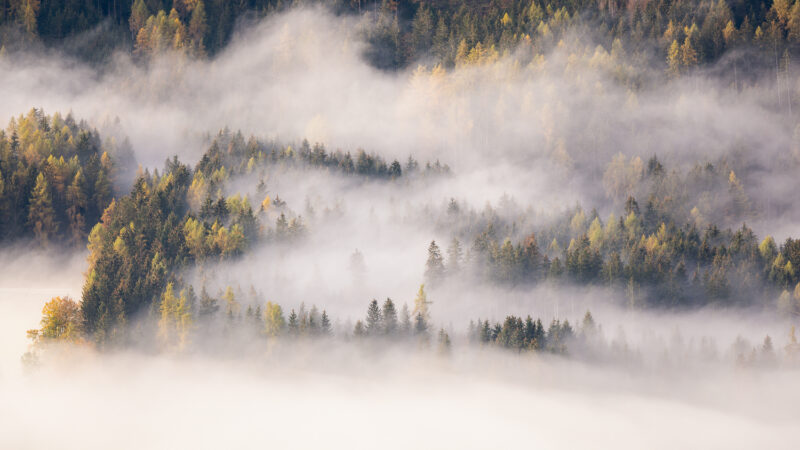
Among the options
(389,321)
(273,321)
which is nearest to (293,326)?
(273,321)

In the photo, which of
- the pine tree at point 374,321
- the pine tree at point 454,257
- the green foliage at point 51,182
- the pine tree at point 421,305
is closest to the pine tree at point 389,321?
the pine tree at point 374,321

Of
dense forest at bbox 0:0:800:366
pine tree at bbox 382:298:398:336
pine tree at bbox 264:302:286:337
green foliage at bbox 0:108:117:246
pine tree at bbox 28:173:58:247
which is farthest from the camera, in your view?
green foliage at bbox 0:108:117:246

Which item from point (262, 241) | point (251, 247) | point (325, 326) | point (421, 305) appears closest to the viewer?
point (325, 326)

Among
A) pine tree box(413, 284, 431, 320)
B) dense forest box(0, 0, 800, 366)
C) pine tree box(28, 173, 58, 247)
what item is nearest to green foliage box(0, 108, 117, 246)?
pine tree box(28, 173, 58, 247)

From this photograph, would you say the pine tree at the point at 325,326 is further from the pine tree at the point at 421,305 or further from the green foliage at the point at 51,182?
the green foliage at the point at 51,182

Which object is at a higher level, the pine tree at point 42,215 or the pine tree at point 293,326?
Result: the pine tree at point 42,215

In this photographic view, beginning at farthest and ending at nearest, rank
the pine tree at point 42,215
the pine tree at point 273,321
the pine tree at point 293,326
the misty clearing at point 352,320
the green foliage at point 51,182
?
the green foliage at point 51,182 → the pine tree at point 42,215 → the pine tree at point 293,326 → the pine tree at point 273,321 → the misty clearing at point 352,320

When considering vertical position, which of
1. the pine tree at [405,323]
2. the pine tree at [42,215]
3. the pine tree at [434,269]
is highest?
the pine tree at [42,215]

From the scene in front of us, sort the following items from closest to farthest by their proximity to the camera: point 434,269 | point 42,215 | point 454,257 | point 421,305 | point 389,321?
point 389,321, point 421,305, point 42,215, point 454,257, point 434,269

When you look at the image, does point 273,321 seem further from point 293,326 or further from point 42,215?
point 42,215

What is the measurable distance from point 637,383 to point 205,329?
252 feet

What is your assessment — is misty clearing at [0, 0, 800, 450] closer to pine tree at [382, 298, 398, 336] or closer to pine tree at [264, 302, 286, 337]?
pine tree at [382, 298, 398, 336]

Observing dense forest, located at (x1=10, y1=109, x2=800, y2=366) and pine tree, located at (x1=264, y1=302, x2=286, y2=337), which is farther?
pine tree, located at (x1=264, y1=302, x2=286, y2=337)

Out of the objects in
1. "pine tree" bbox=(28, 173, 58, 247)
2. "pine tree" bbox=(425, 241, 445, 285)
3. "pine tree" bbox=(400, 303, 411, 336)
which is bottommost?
"pine tree" bbox=(400, 303, 411, 336)
